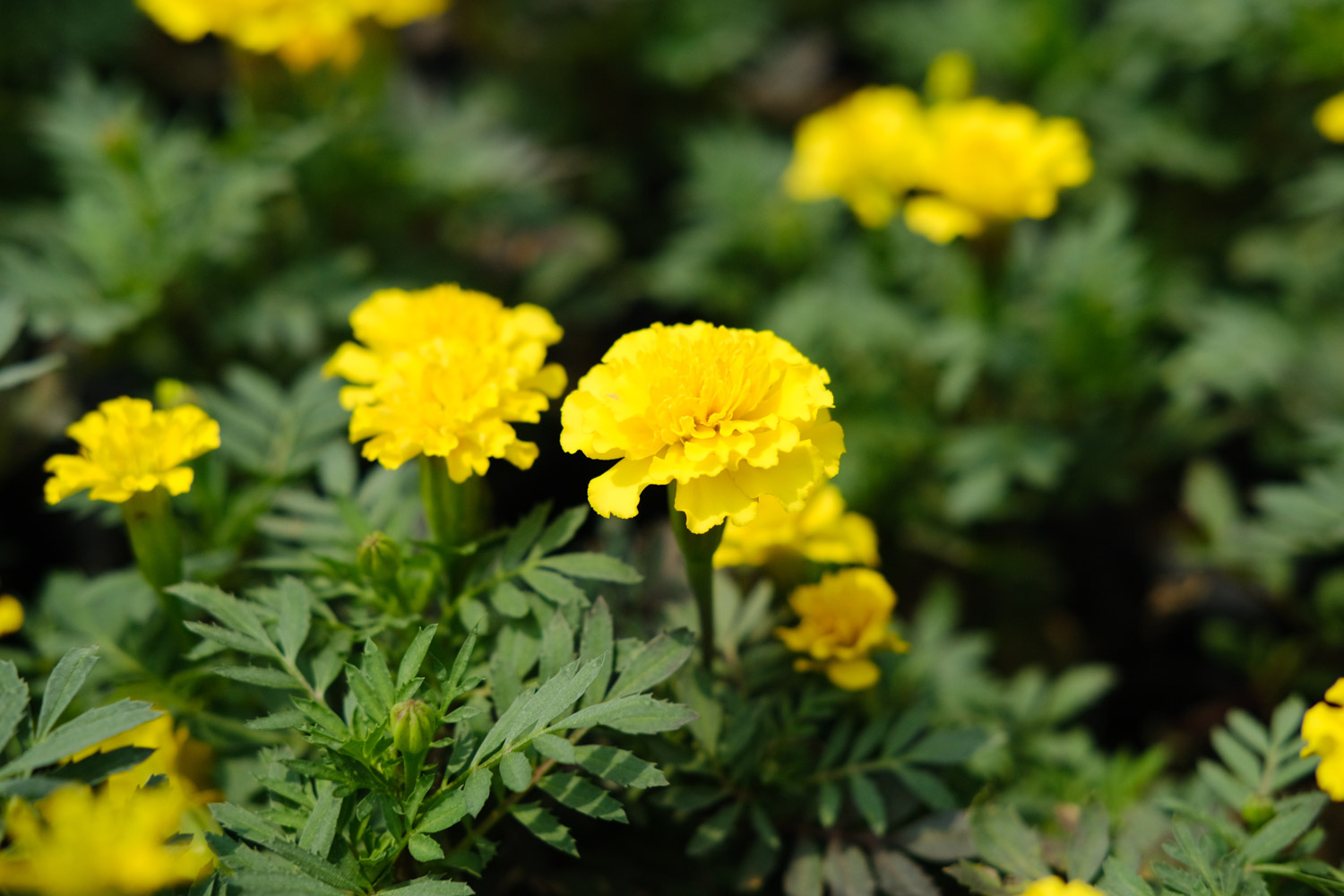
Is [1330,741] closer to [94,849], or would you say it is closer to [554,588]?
[554,588]

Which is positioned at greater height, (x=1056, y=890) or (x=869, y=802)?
(x=1056, y=890)

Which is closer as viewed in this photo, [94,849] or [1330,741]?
[94,849]

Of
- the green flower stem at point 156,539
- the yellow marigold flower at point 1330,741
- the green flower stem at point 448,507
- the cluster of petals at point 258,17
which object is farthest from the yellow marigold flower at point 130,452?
the yellow marigold flower at point 1330,741

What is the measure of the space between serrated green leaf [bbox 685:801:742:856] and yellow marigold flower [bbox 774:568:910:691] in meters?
0.19

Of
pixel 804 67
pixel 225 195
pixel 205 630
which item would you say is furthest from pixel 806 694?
pixel 804 67

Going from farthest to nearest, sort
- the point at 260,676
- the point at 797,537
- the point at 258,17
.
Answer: the point at 258,17, the point at 797,537, the point at 260,676

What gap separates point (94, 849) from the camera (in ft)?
2.64

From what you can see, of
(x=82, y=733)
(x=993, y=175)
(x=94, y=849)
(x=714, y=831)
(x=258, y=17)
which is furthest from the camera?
(x=258, y=17)

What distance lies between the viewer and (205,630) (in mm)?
1020

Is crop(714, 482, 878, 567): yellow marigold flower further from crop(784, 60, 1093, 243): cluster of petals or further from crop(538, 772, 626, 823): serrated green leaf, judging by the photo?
crop(784, 60, 1093, 243): cluster of petals

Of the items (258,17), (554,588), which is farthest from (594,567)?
(258,17)

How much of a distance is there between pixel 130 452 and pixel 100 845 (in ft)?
1.53

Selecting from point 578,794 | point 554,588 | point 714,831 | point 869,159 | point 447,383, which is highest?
point 869,159

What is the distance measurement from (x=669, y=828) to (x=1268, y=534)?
41.8 inches
